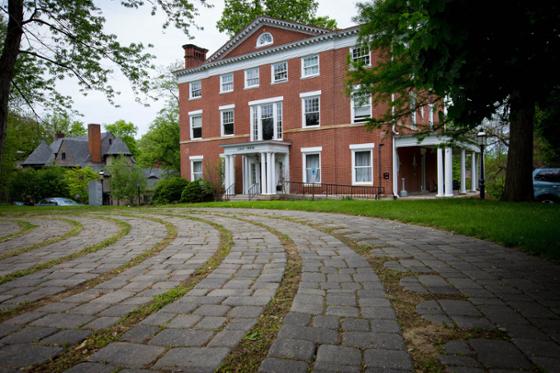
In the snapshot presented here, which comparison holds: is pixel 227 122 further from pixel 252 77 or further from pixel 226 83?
pixel 252 77

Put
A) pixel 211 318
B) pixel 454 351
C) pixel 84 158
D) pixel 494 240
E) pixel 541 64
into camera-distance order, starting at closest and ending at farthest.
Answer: pixel 454 351 < pixel 211 318 < pixel 541 64 < pixel 494 240 < pixel 84 158

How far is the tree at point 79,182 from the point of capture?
39031 millimetres

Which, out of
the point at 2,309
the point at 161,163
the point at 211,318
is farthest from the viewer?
the point at 161,163

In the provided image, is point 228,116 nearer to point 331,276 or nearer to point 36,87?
point 36,87

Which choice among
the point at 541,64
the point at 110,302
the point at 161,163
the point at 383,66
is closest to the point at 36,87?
the point at 383,66

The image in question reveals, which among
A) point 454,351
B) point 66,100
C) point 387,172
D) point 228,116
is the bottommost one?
point 454,351

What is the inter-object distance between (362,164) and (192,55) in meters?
16.7

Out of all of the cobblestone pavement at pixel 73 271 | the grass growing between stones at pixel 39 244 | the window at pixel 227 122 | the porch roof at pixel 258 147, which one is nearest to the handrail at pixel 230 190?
the porch roof at pixel 258 147

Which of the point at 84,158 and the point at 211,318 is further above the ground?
the point at 84,158

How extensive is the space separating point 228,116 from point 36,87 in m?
15.6

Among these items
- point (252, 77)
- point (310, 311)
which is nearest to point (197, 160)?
point (252, 77)

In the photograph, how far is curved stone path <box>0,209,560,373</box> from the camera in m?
2.36

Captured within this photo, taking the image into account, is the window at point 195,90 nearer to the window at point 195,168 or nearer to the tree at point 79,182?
the window at point 195,168

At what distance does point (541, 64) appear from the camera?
13.3ft
